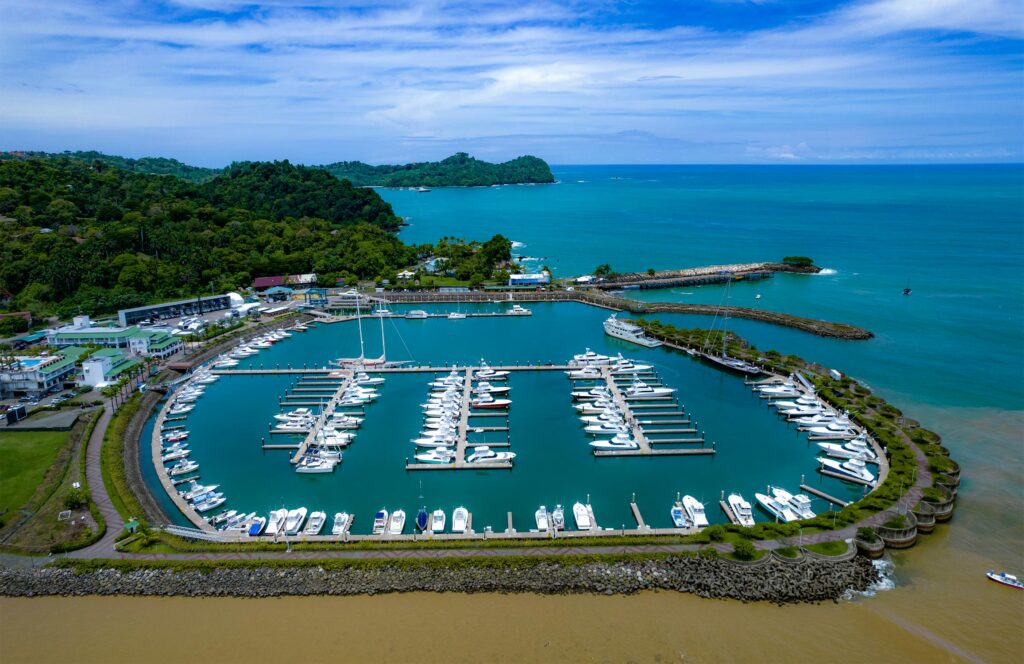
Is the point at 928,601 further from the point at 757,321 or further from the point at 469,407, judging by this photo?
the point at 757,321

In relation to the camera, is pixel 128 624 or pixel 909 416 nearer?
pixel 128 624

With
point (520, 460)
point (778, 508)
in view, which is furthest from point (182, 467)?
point (778, 508)

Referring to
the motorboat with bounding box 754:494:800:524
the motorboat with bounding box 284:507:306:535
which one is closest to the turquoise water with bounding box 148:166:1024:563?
the motorboat with bounding box 754:494:800:524

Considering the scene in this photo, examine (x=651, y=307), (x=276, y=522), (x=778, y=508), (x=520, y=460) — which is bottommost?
(x=276, y=522)

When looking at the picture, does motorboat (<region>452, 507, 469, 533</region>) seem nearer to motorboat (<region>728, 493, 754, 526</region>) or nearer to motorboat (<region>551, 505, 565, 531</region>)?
motorboat (<region>551, 505, 565, 531</region>)

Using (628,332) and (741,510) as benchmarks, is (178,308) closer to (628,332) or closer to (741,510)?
(628,332)

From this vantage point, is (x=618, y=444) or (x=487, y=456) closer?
(x=487, y=456)

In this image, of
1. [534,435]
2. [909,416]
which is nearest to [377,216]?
[534,435]
